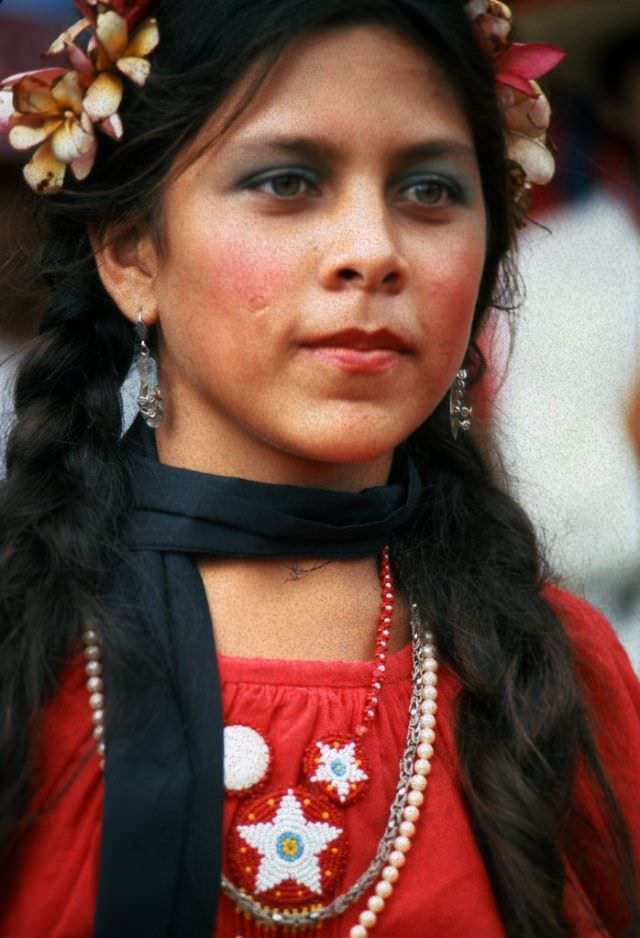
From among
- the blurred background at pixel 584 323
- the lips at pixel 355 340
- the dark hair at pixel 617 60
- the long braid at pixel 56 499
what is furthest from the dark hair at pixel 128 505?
the dark hair at pixel 617 60

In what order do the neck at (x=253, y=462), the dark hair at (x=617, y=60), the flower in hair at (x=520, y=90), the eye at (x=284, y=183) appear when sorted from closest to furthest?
the eye at (x=284, y=183) → the neck at (x=253, y=462) → the flower in hair at (x=520, y=90) → the dark hair at (x=617, y=60)

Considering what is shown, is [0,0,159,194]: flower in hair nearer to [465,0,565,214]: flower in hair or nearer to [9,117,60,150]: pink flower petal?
[9,117,60,150]: pink flower petal

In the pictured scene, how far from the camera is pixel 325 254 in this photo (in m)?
1.55

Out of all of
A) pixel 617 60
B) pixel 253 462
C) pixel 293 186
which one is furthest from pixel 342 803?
pixel 617 60

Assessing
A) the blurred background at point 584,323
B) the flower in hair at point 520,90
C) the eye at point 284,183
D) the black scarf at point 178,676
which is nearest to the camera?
the black scarf at point 178,676

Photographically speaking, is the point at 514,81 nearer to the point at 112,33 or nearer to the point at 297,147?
the point at 297,147

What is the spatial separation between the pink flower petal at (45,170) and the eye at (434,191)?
1.43 feet

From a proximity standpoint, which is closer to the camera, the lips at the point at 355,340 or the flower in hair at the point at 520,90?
the lips at the point at 355,340

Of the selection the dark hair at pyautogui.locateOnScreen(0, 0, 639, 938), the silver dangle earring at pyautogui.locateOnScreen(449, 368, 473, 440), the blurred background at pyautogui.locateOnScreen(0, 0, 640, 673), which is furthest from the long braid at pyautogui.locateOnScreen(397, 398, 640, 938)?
the blurred background at pyautogui.locateOnScreen(0, 0, 640, 673)

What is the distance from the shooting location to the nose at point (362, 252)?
5.06 feet

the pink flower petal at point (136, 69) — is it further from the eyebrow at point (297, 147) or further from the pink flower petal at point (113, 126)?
the eyebrow at point (297, 147)

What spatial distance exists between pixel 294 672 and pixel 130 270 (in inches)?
21.3

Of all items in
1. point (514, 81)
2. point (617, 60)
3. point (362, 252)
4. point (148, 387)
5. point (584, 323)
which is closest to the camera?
point (362, 252)

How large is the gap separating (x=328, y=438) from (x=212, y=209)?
292 millimetres
